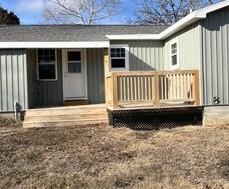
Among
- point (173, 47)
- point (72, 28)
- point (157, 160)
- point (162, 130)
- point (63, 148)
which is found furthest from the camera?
point (72, 28)

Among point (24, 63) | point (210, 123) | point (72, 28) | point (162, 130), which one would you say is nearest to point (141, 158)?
point (162, 130)

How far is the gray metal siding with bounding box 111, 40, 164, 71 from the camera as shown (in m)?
15.8

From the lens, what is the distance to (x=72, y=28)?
17.0 metres

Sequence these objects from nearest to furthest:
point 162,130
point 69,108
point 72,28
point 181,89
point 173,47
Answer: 1. point 162,130
2. point 181,89
3. point 69,108
4. point 173,47
5. point 72,28

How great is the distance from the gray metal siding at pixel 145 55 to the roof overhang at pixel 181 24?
0.27m

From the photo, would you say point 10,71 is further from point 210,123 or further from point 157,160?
point 157,160

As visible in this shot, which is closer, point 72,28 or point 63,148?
point 63,148

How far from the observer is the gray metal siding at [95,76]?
1561 cm

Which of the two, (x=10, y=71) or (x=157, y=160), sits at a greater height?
(x=10, y=71)

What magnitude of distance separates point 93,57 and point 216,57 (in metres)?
5.22

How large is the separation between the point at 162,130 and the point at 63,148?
361 cm

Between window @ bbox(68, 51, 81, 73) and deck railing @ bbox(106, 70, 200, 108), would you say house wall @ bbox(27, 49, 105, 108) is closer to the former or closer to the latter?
window @ bbox(68, 51, 81, 73)

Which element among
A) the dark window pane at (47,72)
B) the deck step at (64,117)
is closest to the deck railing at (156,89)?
the deck step at (64,117)

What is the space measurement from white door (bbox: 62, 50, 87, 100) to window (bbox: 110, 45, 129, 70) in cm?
112
